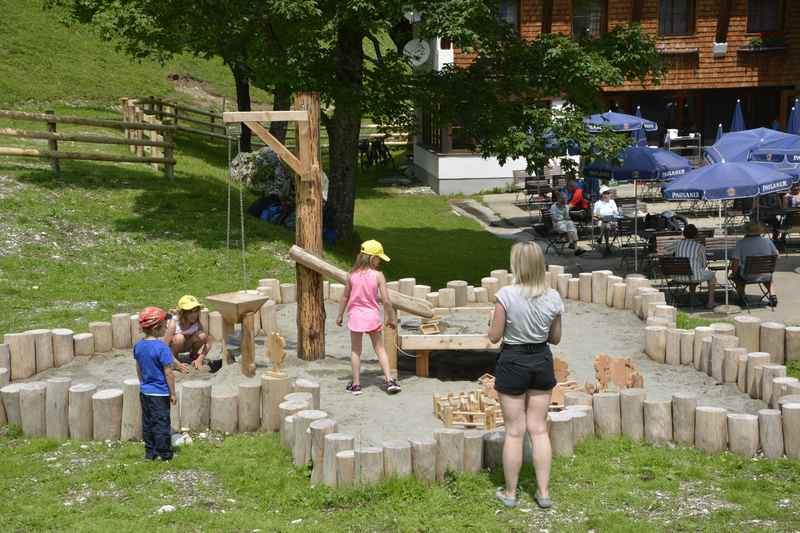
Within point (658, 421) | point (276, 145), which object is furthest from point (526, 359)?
point (276, 145)

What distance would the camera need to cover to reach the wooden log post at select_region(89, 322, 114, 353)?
1277 centimetres

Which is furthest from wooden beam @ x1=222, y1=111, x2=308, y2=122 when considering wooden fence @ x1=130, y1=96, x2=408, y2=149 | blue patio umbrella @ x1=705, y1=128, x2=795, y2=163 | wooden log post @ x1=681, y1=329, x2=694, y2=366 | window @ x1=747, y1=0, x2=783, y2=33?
window @ x1=747, y1=0, x2=783, y2=33

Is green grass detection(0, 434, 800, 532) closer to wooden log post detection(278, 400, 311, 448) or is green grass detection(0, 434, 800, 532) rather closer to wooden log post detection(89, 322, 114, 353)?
wooden log post detection(278, 400, 311, 448)

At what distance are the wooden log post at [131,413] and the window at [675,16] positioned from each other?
88.9 feet

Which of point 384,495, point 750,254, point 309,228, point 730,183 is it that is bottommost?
point 384,495

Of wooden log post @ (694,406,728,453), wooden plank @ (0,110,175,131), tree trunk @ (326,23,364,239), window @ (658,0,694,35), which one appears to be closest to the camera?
wooden log post @ (694,406,728,453)

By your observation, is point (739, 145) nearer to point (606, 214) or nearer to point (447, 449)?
point (606, 214)

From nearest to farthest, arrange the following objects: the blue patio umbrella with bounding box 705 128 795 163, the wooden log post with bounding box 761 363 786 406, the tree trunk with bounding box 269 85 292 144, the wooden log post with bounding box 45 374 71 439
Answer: the wooden log post with bounding box 45 374 71 439, the wooden log post with bounding box 761 363 786 406, the tree trunk with bounding box 269 85 292 144, the blue patio umbrella with bounding box 705 128 795 163

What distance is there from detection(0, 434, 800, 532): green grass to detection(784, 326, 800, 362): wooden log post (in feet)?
12.2

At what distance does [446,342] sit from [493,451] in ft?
9.81

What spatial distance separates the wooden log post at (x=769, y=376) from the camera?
10555 millimetres

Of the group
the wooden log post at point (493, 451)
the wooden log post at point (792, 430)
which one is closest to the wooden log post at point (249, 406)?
the wooden log post at point (493, 451)

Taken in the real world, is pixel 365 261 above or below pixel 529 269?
below

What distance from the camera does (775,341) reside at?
1266 centimetres
